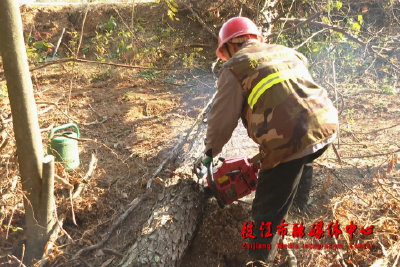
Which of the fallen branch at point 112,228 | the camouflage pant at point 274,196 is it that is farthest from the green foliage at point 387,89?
the fallen branch at point 112,228

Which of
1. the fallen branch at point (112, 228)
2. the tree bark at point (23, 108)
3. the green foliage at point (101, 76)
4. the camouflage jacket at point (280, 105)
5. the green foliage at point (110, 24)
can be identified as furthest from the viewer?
the green foliage at point (110, 24)

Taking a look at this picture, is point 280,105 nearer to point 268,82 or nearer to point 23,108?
point 268,82

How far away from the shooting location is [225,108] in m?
2.31

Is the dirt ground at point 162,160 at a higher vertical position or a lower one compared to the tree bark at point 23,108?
lower

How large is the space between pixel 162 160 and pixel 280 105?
2.35 m

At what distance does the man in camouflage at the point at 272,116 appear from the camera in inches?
82.2

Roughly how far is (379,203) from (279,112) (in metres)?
1.99

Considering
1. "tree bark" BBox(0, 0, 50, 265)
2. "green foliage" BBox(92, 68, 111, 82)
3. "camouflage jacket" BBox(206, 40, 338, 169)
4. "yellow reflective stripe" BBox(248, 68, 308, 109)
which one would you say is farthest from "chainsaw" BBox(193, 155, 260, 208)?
"green foliage" BBox(92, 68, 111, 82)

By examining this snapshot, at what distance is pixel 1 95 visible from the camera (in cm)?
429

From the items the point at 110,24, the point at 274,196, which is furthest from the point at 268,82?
the point at 110,24

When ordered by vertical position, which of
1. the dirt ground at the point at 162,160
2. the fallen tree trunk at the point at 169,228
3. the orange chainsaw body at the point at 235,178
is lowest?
the dirt ground at the point at 162,160

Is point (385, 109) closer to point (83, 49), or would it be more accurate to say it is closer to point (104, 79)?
point (104, 79)

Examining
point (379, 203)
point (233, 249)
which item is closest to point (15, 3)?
point (233, 249)

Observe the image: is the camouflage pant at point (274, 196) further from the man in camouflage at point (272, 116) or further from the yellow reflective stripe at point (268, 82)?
the yellow reflective stripe at point (268, 82)
